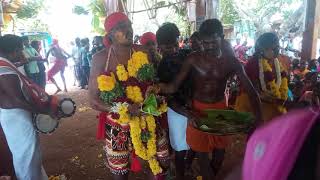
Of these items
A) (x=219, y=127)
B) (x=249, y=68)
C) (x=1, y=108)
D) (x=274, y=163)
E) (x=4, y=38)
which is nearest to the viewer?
(x=274, y=163)

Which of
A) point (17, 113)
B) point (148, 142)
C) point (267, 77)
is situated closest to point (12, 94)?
point (17, 113)

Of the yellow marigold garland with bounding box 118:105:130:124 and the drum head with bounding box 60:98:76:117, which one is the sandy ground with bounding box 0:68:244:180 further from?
the yellow marigold garland with bounding box 118:105:130:124

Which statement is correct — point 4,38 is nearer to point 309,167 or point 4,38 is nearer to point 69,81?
point 309,167

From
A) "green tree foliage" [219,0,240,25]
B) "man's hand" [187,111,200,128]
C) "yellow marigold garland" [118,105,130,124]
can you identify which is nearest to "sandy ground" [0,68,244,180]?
"man's hand" [187,111,200,128]

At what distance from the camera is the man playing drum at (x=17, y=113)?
3.53m

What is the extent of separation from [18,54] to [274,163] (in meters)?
3.59

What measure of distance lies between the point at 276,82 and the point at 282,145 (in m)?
3.74

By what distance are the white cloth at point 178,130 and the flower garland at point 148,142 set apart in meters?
0.73

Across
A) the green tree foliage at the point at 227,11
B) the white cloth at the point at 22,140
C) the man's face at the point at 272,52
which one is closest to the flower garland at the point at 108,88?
the white cloth at the point at 22,140

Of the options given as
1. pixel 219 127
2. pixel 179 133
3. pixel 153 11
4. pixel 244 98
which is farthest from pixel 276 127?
pixel 153 11

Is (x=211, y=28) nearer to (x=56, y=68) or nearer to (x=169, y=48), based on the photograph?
(x=169, y=48)

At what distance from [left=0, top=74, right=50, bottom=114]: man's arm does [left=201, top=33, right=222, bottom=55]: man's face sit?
1.93m

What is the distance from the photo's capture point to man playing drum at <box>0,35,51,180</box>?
353 cm

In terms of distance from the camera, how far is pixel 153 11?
10.5 m
